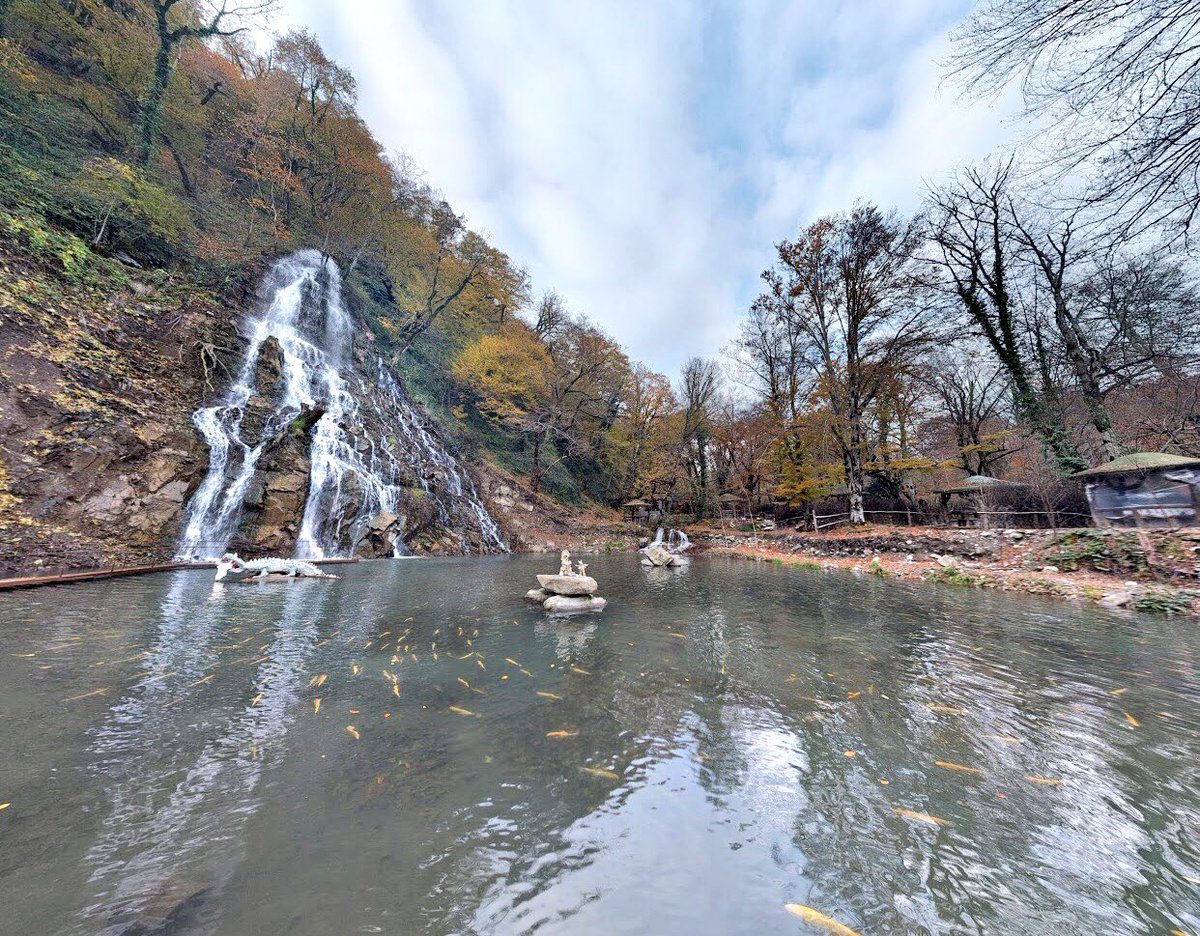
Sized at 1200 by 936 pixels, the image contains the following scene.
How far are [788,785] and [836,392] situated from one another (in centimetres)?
2195

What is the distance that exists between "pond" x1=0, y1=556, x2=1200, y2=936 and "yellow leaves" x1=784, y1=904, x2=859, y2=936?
3cm

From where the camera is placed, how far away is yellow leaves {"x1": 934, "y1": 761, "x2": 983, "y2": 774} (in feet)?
9.95

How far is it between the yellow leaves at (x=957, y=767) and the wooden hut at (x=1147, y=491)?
1324 centimetres

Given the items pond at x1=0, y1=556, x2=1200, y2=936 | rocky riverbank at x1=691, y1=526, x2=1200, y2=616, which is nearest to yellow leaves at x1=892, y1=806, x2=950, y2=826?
pond at x1=0, y1=556, x2=1200, y2=936

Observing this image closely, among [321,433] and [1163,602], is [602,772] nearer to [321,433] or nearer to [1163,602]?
[1163,602]

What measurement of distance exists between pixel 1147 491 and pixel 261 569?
2289 cm

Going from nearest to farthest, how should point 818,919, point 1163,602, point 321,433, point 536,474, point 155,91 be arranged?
point 818,919 < point 1163,602 < point 321,433 < point 155,91 < point 536,474

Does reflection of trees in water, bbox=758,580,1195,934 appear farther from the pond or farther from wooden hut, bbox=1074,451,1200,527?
wooden hut, bbox=1074,451,1200,527

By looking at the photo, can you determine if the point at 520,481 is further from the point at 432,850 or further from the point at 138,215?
the point at 432,850

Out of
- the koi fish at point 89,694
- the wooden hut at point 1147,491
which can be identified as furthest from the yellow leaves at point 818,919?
the wooden hut at point 1147,491

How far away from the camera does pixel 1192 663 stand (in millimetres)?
5285

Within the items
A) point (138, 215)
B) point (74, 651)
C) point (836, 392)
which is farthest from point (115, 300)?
point (836, 392)

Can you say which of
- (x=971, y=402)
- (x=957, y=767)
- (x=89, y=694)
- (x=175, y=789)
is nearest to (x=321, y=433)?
(x=89, y=694)

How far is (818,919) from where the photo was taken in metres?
1.83
